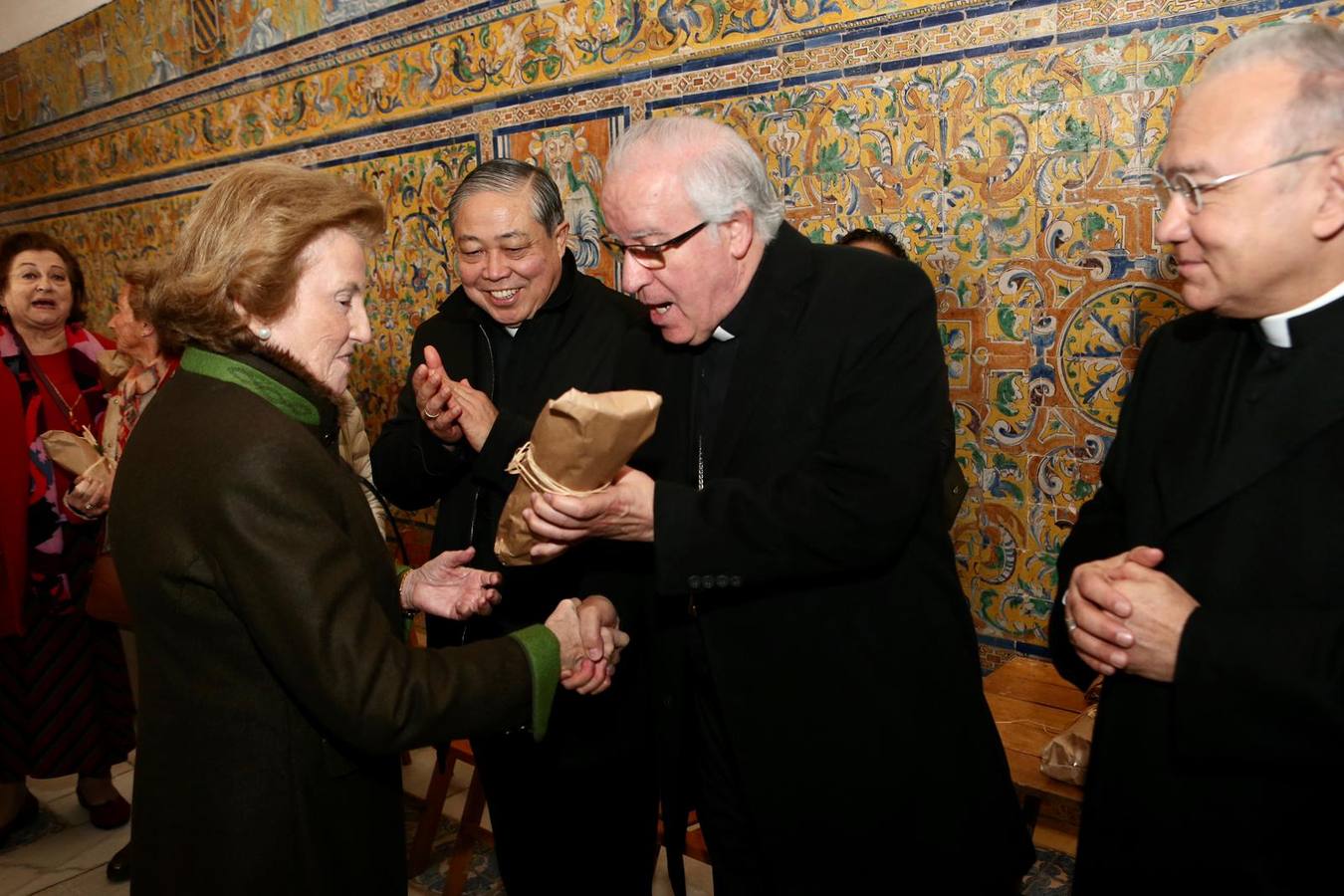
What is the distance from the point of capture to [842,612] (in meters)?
1.98

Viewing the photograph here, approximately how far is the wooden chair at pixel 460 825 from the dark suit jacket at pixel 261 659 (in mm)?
1667

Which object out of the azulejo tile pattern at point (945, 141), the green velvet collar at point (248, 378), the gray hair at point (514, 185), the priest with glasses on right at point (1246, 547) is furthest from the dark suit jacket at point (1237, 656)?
the gray hair at point (514, 185)

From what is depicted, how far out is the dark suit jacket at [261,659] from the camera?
1.60 meters

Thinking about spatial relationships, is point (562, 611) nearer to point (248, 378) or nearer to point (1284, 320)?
point (248, 378)

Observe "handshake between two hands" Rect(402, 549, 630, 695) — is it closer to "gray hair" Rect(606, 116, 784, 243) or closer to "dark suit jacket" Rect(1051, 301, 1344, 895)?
"gray hair" Rect(606, 116, 784, 243)

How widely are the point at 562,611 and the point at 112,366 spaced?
115 inches

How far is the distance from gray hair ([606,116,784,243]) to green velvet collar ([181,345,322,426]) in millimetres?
814

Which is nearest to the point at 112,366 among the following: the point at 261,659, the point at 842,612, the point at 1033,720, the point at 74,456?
the point at 74,456

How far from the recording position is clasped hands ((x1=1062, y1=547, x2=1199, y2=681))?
4.98 ft

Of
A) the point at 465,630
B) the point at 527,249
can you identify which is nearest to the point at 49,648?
the point at 465,630

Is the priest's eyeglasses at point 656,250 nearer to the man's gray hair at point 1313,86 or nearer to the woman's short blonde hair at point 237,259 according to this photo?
the woman's short blonde hair at point 237,259

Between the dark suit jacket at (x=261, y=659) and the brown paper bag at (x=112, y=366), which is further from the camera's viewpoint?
the brown paper bag at (x=112, y=366)

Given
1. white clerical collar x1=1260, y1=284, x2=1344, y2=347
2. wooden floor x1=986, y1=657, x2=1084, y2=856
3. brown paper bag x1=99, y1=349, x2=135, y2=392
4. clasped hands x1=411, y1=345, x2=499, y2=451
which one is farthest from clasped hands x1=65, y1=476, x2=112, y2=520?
white clerical collar x1=1260, y1=284, x2=1344, y2=347

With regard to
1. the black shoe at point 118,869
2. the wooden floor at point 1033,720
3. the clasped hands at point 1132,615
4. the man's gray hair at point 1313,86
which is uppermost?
the man's gray hair at point 1313,86
